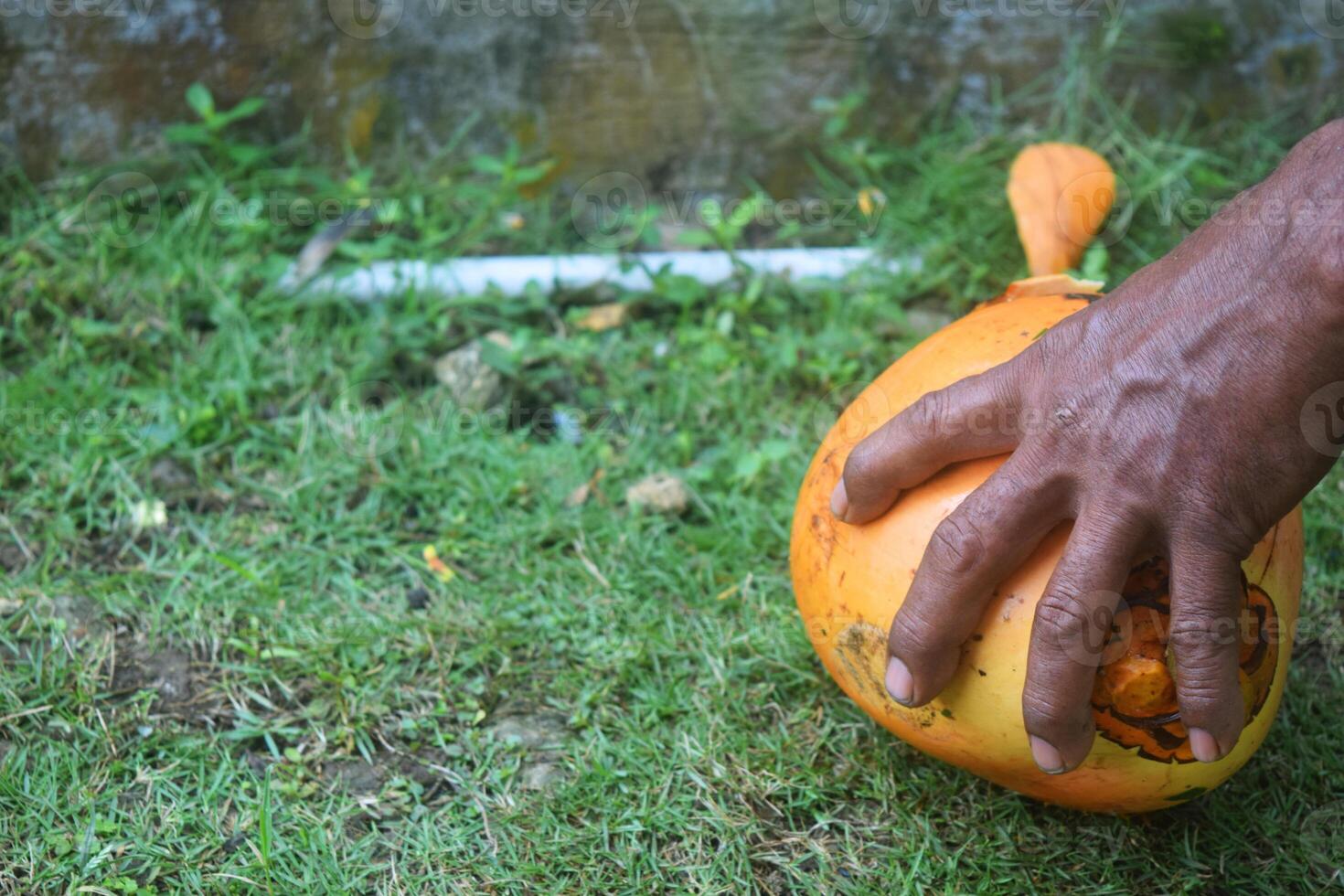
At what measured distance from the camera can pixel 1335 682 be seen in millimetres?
2156

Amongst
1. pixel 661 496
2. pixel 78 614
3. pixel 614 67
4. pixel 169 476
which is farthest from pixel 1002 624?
pixel 614 67

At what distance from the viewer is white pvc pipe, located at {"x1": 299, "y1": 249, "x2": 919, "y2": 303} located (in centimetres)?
307

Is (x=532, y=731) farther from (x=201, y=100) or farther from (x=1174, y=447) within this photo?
(x=201, y=100)

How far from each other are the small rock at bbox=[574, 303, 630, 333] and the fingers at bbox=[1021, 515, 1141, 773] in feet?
5.77

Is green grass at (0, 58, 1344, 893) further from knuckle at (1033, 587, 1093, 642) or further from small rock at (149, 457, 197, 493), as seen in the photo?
knuckle at (1033, 587, 1093, 642)

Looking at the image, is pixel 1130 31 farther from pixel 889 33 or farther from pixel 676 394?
pixel 676 394

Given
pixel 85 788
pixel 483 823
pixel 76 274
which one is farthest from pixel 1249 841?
pixel 76 274

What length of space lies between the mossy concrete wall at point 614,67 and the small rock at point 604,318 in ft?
1.77

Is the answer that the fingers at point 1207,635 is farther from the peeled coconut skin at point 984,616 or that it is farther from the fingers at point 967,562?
the fingers at point 967,562

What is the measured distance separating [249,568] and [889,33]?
2379mm

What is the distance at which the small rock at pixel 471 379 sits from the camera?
9.30 ft

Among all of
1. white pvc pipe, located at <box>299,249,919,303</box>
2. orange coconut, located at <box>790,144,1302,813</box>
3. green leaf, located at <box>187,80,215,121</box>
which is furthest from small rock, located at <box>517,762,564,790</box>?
green leaf, located at <box>187,80,215,121</box>

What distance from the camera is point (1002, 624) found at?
164 cm

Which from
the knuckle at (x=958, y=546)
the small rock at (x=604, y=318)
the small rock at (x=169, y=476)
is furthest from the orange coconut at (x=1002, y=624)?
the small rock at (x=169, y=476)
